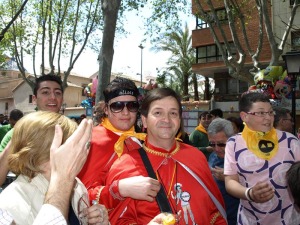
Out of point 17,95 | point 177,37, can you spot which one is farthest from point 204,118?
point 17,95

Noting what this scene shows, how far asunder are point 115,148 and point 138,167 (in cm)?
30

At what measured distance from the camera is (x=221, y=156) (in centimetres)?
378

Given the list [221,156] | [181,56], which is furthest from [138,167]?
[181,56]

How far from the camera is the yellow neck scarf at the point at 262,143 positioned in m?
3.13

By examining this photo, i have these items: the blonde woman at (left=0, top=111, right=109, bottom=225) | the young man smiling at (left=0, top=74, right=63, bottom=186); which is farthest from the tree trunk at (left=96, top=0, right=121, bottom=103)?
the blonde woman at (left=0, top=111, right=109, bottom=225)

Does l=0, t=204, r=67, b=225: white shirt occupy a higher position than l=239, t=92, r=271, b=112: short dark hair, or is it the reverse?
l=239, t=92, r=271, b=112: short dark hair

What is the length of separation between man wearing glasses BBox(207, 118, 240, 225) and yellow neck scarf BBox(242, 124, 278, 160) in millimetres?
475

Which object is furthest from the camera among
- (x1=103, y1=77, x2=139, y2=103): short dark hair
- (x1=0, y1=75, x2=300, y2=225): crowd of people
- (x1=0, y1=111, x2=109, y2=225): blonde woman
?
(x1=103, y1=77, x2=139, y2=103): short dark hair

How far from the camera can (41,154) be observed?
1896mm

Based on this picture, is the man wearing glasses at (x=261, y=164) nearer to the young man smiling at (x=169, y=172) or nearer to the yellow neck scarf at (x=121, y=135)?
the young man smiling at (x=169, y=172)

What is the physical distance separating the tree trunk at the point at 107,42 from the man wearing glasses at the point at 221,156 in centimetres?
316

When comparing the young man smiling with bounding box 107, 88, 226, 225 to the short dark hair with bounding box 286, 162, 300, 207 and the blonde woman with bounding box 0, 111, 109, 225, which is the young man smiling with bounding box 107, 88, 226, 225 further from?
the short dark hair with bounding box 286, 162, 300, 207

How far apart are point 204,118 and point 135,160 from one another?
453 centimetres

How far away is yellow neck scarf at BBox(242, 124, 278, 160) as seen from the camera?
3129 mm
